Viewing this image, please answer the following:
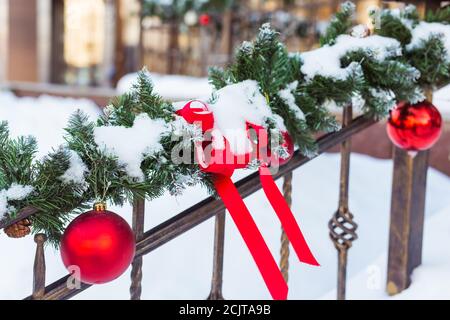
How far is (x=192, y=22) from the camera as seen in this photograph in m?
5.39

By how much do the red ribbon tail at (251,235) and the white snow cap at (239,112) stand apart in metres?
0.06

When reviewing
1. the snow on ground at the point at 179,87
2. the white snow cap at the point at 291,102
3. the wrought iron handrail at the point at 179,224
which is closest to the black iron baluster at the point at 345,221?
the wrought iron handrail at the point at 179,224

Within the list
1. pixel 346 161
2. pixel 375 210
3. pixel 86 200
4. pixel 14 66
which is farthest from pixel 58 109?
pixel 14 66

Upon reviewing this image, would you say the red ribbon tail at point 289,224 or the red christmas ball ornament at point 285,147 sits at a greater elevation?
the red christmas ball ornament at point 285,147

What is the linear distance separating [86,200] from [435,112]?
2.20 ft

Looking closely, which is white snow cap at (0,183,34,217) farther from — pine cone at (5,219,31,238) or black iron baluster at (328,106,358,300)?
black iron baluster at (328,106,358,300)

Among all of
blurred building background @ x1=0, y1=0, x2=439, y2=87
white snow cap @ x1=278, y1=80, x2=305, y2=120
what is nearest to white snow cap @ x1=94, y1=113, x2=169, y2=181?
white snow cap @ x1=278, y1=80, x2=305, y2=120

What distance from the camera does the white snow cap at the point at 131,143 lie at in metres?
0.78

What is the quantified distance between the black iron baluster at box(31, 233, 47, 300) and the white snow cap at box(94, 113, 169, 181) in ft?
0.45

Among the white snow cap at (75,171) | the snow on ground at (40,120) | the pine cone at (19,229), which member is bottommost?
the pine cone at (19,229)

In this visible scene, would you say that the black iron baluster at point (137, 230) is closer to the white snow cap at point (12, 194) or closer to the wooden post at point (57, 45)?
the white snow cap at point (12, 194)

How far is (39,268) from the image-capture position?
823mm

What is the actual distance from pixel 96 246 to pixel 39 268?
13cm

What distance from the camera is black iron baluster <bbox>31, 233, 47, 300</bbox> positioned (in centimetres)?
79
